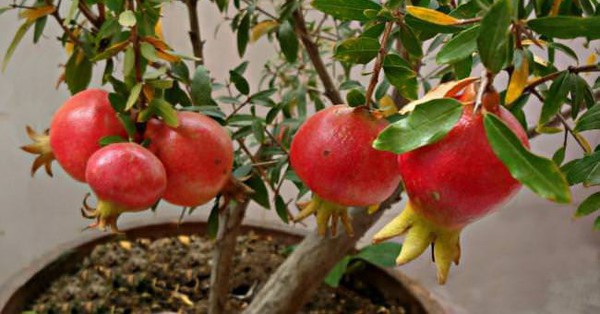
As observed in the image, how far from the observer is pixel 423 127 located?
Answer: 0.32 m

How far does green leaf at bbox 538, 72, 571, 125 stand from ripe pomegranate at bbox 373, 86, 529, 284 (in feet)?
0.59

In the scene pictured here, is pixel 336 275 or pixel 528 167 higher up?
pixel 528 167

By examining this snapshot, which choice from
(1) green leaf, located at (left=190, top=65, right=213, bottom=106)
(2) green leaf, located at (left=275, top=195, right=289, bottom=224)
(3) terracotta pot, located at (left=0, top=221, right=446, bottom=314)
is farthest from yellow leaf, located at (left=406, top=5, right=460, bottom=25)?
(3) terracotta pot, located at (left=0, top=221, right=446, bottom=314)

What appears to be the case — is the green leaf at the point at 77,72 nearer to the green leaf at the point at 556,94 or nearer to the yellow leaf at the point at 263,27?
the yellow leaf at the point at 263,27

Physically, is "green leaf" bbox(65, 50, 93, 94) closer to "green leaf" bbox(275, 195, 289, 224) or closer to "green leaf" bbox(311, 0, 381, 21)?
"green leaf" bbox(275, 195, 289, 224)

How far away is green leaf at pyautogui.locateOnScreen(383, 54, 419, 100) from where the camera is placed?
1.53 feet

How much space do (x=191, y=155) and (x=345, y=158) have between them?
122 mm

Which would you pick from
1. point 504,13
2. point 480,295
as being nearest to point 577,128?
point 504,13

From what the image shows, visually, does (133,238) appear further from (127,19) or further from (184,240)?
(127,19)

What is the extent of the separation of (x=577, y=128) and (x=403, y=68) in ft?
0.59

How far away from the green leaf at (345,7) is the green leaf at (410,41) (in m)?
0.04

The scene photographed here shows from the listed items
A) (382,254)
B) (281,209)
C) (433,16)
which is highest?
(433,16)

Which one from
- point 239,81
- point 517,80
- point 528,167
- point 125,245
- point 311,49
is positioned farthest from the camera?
point 125,245

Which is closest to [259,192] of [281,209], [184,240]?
[281,209]
